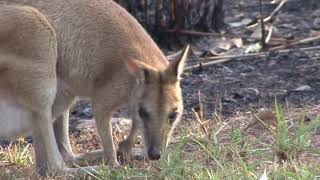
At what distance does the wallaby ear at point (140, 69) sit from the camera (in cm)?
571

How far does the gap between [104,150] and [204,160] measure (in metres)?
0.65

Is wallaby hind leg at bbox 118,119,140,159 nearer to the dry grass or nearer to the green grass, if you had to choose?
the dry grass

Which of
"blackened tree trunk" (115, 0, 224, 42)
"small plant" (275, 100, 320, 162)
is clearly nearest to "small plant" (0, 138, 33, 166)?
"small plant" (275, 100, 320, 162)

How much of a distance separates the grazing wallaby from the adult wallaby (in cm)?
9

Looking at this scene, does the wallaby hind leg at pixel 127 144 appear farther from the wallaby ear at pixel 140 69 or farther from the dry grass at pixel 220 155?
the wallaby ear at pixel 140 69

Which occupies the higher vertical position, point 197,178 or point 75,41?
point 75,41

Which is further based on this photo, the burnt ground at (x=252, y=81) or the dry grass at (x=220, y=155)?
the burnt ground at (x=252, y=81)

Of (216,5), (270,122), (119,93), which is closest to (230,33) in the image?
(216,5)

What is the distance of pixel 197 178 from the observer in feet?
17.5

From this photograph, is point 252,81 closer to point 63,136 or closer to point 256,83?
point 256,83

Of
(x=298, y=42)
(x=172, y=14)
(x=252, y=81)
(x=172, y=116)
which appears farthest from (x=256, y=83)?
(x=172, y=116)

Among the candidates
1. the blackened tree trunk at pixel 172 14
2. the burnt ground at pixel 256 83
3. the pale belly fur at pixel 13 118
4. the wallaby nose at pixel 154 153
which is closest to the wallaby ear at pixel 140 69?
the wallaby nose at pixel 154 153

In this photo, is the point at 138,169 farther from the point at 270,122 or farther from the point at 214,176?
the point at 270,122

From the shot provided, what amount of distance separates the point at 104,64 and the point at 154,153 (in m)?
0.72
